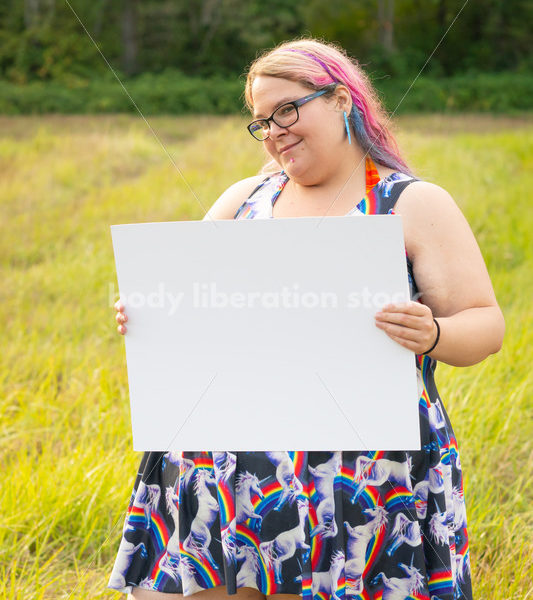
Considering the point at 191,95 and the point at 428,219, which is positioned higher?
the point at 191,95

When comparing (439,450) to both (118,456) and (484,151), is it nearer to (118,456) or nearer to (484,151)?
(118,456)

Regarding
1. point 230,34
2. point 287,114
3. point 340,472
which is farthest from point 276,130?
point 230,34

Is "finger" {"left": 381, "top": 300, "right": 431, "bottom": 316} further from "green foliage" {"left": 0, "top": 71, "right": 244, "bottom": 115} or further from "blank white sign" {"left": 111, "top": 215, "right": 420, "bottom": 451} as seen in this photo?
"green foliage" {"left": 0, "top": 71, "right": 244, "bottom": 115}

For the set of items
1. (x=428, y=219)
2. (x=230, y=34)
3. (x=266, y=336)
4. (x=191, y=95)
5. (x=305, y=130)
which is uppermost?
(x=230, y=34)

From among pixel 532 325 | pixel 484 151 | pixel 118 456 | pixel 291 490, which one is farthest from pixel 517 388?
pixel 484 151

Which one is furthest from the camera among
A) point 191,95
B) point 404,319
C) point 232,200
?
point 191,95

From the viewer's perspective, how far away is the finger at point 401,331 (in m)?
1.09

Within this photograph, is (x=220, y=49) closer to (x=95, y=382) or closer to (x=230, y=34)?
(x=230, y=34)

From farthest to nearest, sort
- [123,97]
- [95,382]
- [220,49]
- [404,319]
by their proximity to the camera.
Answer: [220,49]
[123,97]
[95,382]
[404,319]

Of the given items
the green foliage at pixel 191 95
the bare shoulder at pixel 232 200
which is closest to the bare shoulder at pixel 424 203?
the bare shoulder at pixel 232 200

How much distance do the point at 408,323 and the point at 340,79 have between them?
1.51ft

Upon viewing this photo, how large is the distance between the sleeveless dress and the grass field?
0.47 metres

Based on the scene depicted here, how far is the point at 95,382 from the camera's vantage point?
9.07ft

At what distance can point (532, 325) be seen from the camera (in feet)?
11.0
